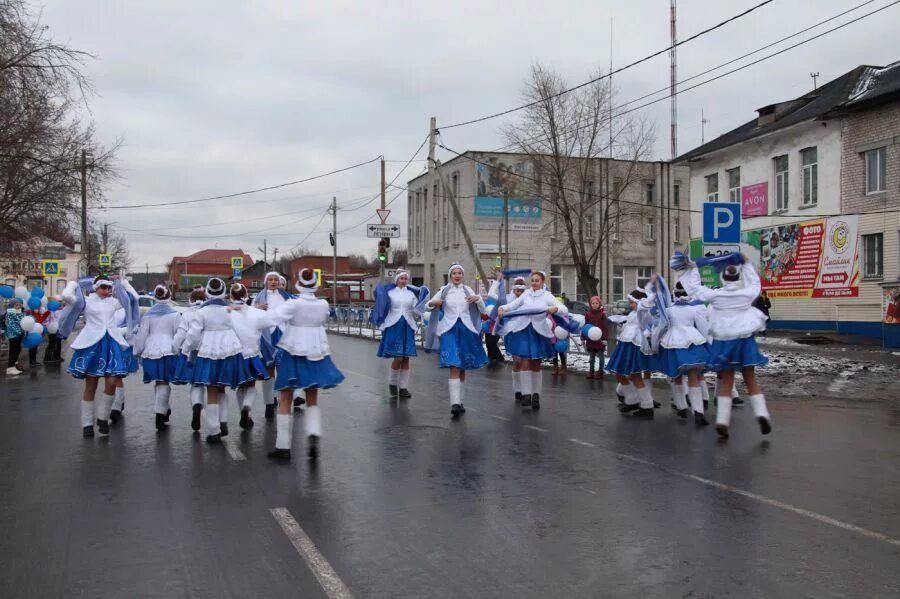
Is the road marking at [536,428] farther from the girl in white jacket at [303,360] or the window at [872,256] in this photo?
the window at [872,256]

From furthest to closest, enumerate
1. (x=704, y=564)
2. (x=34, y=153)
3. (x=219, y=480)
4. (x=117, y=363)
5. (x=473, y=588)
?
(x=34, y=153) → (x=117, y=363) → (x=219, y=480) → (x=704, y=564) → (x=473, y=588)

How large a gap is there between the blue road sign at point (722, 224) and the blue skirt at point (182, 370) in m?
8.57

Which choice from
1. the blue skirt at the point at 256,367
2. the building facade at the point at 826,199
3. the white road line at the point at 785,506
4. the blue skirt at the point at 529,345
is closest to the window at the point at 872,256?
the building facade at the point at 826,199

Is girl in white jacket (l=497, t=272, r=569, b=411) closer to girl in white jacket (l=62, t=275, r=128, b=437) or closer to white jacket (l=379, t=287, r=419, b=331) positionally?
→ white jacket (l=379, t=287, r=419, b=331)

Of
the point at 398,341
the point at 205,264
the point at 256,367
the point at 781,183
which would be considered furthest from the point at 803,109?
the point at 205,264

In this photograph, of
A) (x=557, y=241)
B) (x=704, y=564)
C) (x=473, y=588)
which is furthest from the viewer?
(x=557, y=241)

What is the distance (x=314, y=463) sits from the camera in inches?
325

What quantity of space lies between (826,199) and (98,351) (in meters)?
27.3

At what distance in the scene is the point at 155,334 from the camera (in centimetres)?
1083

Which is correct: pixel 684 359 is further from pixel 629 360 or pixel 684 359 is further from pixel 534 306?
pixel 534 306

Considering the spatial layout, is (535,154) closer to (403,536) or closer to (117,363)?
(117,363)

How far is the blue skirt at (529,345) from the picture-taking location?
Result: 12422 millimetres

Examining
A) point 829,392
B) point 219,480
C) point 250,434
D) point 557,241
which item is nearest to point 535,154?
point 557,241

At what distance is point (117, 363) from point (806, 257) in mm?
27367
